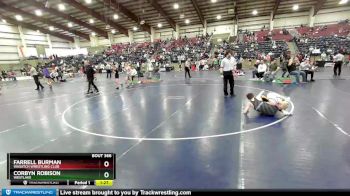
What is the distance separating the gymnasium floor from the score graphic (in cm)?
164

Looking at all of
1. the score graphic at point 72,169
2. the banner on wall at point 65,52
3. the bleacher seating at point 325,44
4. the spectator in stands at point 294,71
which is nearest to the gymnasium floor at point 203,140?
the score graphic at point 72,169

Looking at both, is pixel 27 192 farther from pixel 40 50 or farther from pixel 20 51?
pixel 40 50

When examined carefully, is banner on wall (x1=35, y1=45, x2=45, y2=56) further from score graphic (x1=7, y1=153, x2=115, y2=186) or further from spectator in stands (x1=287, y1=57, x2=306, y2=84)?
score graphic (x1=7, y1=153, x2=115, y2=186)

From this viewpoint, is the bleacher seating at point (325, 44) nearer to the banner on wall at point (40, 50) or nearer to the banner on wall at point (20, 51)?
the banner on wall at point (40, 50)

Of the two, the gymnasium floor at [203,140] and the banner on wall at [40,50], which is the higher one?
the banner on wall at [40,50]

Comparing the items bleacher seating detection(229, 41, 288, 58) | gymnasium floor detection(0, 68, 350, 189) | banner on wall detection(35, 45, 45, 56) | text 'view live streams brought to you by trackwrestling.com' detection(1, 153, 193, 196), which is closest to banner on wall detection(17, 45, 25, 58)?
banner on wall detection(35, 45, 45, 56)

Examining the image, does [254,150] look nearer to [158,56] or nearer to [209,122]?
[209,122]

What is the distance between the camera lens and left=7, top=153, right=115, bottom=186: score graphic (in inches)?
62.2

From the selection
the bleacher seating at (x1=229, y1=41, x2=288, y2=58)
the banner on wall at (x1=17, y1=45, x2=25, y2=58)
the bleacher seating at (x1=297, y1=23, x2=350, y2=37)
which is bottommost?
the bleacher seating at (x1=229, y1=41, x2=288, y2=58)

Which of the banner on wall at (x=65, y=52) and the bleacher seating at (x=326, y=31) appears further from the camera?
the banner on wall at (x=65, y=52)

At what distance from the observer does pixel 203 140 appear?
463cm

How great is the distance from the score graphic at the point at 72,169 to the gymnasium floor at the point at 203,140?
1635mm

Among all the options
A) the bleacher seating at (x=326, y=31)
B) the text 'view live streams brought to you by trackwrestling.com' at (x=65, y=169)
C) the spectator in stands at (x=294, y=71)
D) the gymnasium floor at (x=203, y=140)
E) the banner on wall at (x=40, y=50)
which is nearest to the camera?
the text 'view live streams brought to you by trackwrestling.com' at (x=65, y=169)

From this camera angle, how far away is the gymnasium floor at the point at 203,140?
3188mm
